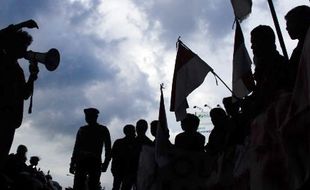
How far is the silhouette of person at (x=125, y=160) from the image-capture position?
9.66m

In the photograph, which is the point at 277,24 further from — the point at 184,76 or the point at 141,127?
the point at 141,127

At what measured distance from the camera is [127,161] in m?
9.70

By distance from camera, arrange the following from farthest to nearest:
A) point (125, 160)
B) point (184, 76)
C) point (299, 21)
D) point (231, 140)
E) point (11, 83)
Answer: point (125, 160) → point (184, 76) → point (231, 140) → point (11, 83) → point (299, 21)

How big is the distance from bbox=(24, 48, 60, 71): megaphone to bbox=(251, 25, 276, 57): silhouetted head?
7.83 ft

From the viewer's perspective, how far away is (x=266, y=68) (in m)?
4.58

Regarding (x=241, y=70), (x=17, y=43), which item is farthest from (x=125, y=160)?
(x=17, y=43)

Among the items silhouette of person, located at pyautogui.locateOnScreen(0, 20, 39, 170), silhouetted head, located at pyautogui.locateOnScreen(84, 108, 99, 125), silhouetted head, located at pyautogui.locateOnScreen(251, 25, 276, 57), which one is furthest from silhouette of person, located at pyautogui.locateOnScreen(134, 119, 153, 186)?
silhouetted head, located at pyautogui.locateOnScreen(251, 25, 276, 57)

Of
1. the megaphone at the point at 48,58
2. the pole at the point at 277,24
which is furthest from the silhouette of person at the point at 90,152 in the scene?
the pole at the point at 277,24

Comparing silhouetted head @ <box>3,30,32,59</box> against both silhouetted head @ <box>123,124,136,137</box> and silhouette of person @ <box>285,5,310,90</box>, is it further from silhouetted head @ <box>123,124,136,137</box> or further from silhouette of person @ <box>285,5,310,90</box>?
silhouetted head @ <box>123,124,136,137</box>

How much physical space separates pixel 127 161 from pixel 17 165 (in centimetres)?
221

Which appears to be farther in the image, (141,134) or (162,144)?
(141,134)

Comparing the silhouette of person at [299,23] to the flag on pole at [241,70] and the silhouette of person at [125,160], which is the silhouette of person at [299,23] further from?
the silhouette of person at [125,160]

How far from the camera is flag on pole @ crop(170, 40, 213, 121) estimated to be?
6969 millimetres

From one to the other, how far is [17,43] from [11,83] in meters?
0.41
